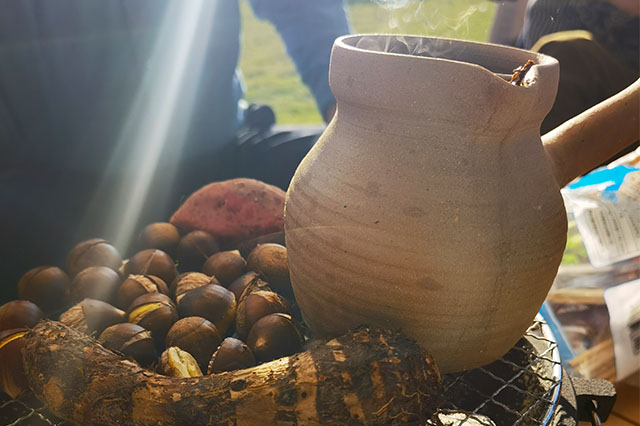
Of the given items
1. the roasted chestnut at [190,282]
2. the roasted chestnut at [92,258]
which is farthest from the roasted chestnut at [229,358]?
the roasted chestnut at [92,258]

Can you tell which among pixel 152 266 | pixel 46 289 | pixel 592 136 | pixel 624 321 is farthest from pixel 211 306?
pixel 624 321

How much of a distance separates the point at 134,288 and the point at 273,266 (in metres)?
0.46

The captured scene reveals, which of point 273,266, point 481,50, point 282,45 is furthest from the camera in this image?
point 282,45

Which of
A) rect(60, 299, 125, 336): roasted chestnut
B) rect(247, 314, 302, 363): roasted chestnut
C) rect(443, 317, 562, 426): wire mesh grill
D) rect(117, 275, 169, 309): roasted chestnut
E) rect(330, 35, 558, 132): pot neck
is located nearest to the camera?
rect(330, 35, 558, 132): pot neck

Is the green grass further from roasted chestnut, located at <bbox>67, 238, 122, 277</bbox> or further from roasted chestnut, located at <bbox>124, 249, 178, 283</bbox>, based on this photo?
roasted chestnut, located at <bbox>67, 238, 122, 277</bbox>

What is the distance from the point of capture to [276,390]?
3.53 feet

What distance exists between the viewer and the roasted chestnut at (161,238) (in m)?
2.06

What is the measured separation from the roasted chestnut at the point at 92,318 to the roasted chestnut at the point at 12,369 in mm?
151

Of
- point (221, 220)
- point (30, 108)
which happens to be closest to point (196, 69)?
point (30, 108)

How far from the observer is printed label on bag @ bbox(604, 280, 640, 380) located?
207 cm

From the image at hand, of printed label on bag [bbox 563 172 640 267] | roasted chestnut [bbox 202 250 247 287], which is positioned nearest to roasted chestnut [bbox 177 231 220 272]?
roasted chestnut [bbox 202 250 247 287]

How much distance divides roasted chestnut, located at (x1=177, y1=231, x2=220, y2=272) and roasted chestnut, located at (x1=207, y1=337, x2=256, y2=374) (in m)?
0.67

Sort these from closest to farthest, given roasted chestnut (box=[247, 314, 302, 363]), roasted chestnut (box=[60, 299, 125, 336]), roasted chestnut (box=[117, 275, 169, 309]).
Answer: roasted chestnut (box=[247, 314, 302, 363]) → roasted chestnut (box=[60, 299, 125, 336]) → roasted chestnut (box=[117, 275, 169, 309])

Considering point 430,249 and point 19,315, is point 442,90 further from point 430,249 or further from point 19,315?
point 19,315
